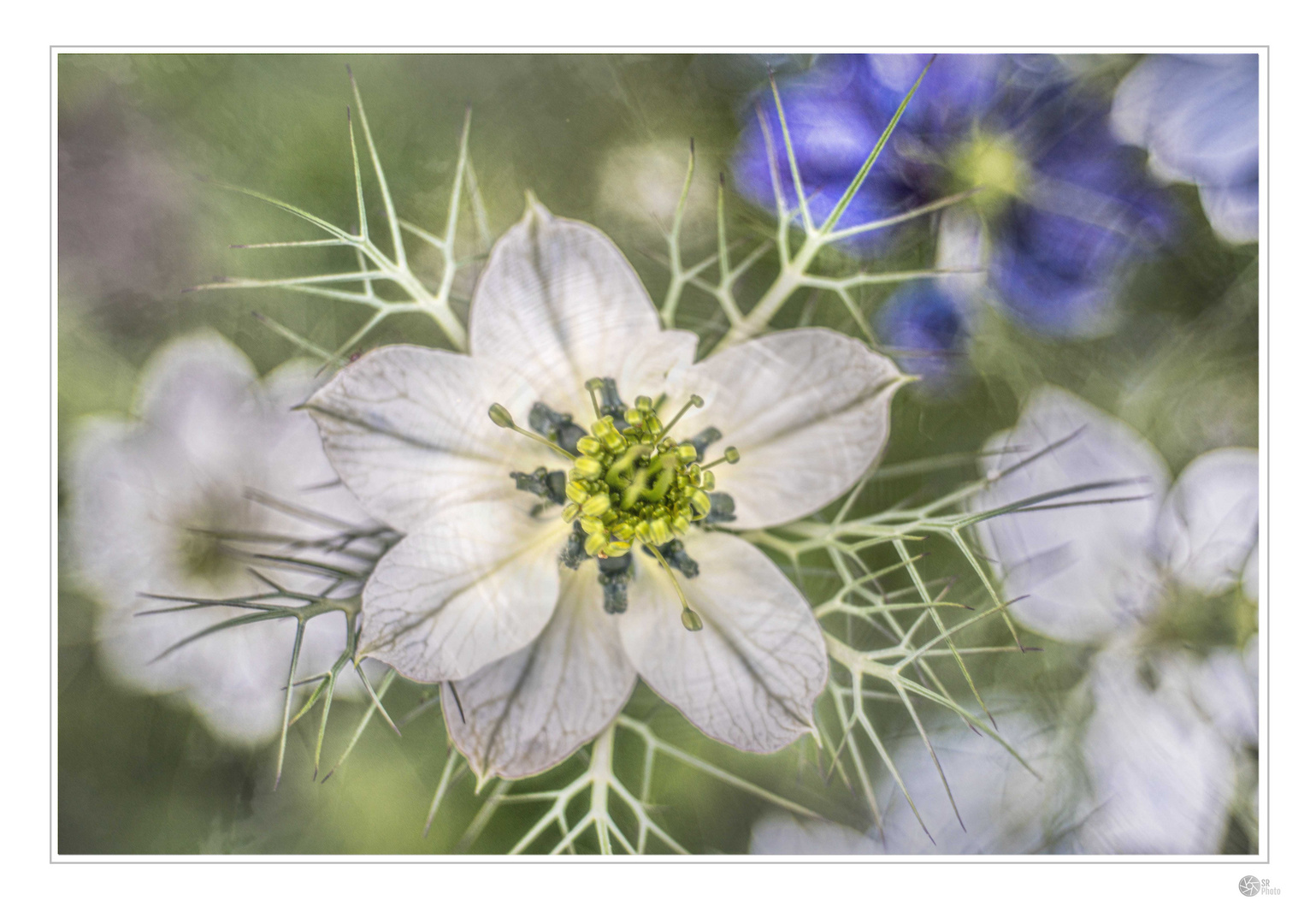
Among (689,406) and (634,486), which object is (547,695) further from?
(689,406)

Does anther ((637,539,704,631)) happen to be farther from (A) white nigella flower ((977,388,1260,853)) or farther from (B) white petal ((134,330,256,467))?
(B) white petal ((134,330,256,467))

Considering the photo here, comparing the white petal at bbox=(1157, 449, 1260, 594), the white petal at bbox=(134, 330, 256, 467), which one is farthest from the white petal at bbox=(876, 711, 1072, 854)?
the white petal at bbox=(134, 330, 256, 467)

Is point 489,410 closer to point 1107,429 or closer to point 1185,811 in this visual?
point 1107,429

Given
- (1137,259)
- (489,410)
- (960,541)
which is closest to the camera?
(489,410)

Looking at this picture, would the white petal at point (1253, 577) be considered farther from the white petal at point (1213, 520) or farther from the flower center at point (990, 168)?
the flower center at point (990, 168)
